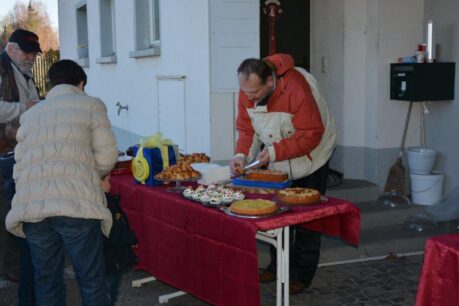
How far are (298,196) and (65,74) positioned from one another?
1.50 m

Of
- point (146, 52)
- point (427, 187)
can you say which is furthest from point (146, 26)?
point (427, 187)

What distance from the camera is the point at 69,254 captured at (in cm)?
311

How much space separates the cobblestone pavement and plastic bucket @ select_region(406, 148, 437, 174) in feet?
4.22

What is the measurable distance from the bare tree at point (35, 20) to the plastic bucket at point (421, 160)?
37207mm

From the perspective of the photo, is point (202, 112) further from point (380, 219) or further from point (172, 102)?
point (380, 219)

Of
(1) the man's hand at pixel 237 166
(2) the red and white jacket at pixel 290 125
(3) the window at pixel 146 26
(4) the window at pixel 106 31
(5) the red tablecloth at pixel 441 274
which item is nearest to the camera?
(5) the red tablecloth at pixel 441 274

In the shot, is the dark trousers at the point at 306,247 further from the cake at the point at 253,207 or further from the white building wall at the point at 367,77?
the white building wall at the point at 367,77

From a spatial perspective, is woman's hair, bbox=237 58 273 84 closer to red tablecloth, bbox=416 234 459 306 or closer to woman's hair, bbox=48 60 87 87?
woman's hair, bbox=48 60 87 87

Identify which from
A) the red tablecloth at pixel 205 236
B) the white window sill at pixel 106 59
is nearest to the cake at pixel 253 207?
the red tablecloth at pixel 205 236

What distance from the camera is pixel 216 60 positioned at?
18.6ft

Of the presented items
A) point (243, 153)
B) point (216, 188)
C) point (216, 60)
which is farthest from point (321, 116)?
point (216, 60)

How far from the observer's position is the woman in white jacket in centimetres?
299

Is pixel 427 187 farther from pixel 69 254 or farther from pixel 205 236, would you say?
pixel 69 254

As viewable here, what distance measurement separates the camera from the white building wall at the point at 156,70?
5.94m
